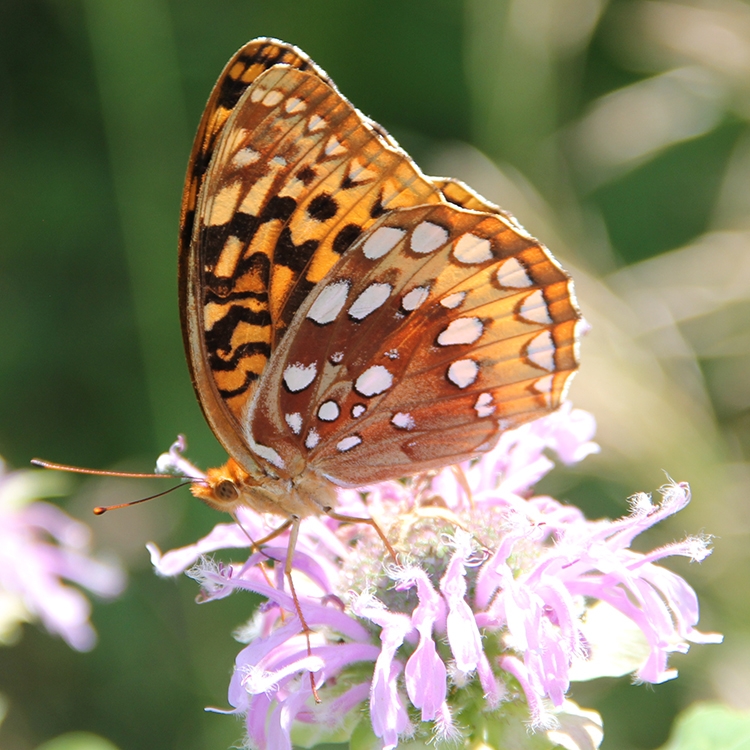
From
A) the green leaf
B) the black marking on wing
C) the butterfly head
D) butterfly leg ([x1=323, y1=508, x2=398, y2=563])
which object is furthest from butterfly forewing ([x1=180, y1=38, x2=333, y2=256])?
the green leaf

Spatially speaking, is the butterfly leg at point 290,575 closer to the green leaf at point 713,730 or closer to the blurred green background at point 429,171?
the green leaf at point 713,730

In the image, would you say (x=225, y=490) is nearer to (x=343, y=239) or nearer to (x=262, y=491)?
(x=262, y=491)

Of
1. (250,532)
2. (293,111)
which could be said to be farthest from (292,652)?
(293,111)

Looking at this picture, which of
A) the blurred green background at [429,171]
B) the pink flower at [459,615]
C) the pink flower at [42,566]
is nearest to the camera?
the pink flower at [459,615]

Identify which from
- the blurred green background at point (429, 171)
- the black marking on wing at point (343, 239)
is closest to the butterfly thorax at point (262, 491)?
the black marking on wing at point (343, 239)

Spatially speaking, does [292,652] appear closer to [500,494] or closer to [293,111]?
[500,494]

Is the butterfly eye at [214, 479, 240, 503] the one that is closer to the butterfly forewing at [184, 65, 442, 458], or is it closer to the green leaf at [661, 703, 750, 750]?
the butterfly forewing at [184, 65, 442, 458]

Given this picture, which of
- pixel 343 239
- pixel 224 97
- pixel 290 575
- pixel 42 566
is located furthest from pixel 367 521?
pixel 42 566
